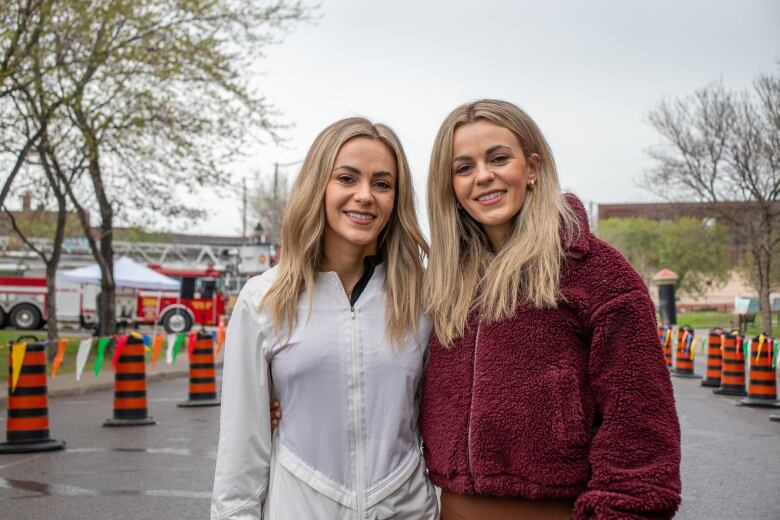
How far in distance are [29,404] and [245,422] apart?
800 centimetres

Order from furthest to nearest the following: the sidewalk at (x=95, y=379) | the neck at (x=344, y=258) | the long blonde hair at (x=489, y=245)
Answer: the sidewalk at (x=95, y=379), the neck at (x=344, y=258), the long blonde hair at (x=489, y=245)

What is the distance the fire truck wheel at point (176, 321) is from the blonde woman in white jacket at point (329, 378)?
33.2 m

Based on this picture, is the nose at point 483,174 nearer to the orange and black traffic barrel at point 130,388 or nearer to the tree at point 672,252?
the orange and black traffic barrel at point 130,388

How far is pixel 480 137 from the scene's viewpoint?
9.91 ft

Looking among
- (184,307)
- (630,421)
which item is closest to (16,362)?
(630,421)

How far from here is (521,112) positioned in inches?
120

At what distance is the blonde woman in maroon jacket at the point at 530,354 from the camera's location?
257 cm

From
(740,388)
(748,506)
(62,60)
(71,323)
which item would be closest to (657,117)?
(740,388)

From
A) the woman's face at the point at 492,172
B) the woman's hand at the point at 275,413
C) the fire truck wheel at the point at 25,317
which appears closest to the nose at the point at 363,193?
the woman's face at the point at 492,172

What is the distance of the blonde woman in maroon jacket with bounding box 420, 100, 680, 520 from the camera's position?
2566 mm

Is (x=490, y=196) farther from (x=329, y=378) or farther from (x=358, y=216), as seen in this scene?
(x=329, y=378)

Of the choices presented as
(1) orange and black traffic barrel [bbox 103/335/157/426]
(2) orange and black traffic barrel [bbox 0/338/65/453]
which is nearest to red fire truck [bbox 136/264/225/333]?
(1) orange and black traffic barrel [bbox 103/335/157/426]

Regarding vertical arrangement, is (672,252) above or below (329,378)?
above

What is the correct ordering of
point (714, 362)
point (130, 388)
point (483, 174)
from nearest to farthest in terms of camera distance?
point (483, 174), point (130, 388), point (714, 362)
